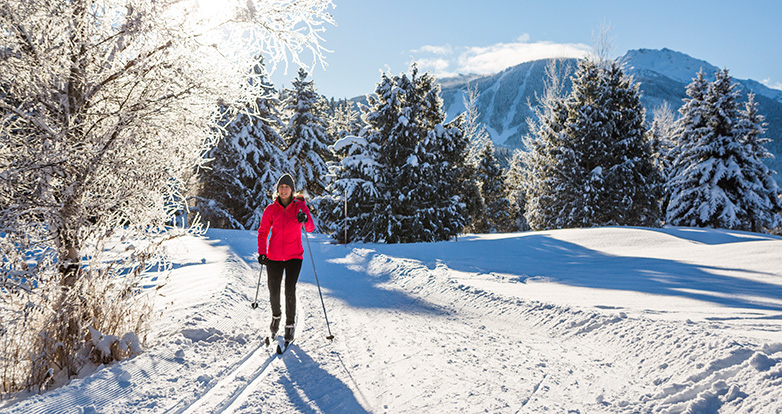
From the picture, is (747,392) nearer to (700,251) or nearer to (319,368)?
(319,368)

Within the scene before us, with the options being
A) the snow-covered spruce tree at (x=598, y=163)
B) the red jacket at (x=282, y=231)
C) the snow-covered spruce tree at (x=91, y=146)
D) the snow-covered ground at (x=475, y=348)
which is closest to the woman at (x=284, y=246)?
the red jacket at (x=282, y=231)

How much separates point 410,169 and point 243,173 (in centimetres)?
1223

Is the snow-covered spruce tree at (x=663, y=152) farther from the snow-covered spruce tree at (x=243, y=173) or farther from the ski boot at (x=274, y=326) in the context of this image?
the ski boot at (x=274, y=326)

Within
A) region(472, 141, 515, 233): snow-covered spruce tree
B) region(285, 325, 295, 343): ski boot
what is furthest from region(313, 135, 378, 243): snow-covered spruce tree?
region(472, 141, 515, 233): snow-covered spruce tree

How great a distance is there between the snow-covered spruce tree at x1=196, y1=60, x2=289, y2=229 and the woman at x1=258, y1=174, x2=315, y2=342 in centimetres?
2114

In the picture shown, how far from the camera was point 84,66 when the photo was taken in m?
3.88

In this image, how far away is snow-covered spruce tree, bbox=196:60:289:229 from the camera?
1001 inches

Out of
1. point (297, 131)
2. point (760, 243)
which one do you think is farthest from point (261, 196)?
point (760, 243)

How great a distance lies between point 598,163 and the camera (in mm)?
25359

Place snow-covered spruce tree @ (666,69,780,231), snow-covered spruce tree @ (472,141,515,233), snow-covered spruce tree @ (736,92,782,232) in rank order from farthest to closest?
snow-covered spruce tree @ (472,141,515,233), snow-covered spruce tree @ (666,69,780,231), snow-covered spruce tree @ (736,92,782,232)

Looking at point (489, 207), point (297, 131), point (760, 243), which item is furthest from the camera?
point (489, 207)

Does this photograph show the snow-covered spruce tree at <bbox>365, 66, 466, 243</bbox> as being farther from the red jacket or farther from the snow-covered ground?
the red jacket

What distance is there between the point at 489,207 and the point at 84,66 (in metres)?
40.4

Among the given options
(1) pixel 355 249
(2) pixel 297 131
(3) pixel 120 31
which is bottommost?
(1) pixel 355 249
